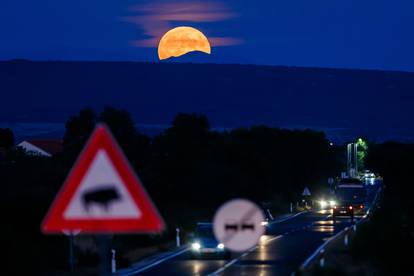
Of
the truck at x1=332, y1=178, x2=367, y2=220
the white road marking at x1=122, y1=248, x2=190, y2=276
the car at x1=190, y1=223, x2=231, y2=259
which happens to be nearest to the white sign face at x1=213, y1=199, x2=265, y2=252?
the white road marking at x1=122, y1=248, x2=190, y2=276

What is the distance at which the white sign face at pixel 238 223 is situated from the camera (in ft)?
59.6

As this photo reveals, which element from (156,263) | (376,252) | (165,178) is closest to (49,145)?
(165,178)

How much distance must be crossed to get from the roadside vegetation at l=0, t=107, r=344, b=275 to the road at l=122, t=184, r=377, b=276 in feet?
7.03

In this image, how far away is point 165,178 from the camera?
219 feet

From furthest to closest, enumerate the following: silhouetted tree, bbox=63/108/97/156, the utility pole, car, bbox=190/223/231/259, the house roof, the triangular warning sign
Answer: the utility pole
the house roof
silhouetted tree, bbox=63/108/97/156
car, bbox=190/223/231/259
the triangular warning sign

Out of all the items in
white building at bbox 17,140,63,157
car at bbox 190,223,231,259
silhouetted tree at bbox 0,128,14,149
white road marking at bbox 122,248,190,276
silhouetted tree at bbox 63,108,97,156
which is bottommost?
white road marking at bbox 122,248,190,276

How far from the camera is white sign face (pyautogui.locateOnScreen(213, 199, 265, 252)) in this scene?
18.2 meters

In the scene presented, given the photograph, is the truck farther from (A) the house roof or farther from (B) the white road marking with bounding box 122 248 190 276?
(A) the house roof

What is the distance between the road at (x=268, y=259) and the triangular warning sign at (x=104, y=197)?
72.7ft

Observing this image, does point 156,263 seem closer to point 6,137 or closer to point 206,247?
point 206,247

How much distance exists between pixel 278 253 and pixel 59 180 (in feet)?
45.9

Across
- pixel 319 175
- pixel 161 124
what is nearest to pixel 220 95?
pixel 161 124

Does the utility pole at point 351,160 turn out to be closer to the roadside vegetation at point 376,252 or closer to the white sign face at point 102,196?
the roadside vegetation at point 376,252

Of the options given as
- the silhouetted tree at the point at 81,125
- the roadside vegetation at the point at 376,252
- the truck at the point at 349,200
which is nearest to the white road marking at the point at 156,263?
the roadside vegetation at the point at 376,252
